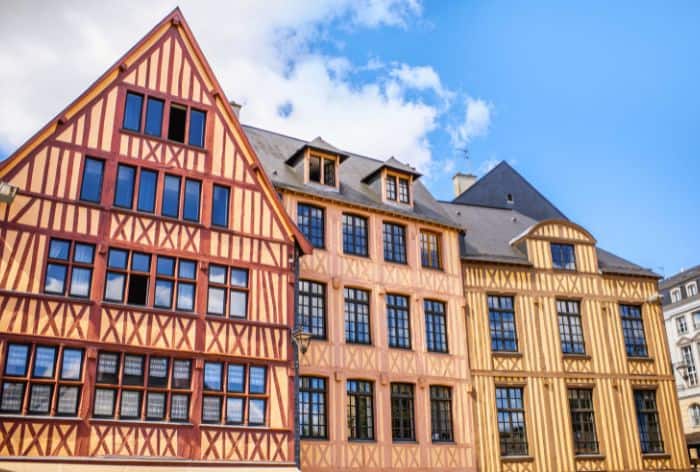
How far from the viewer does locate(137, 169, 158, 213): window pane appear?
1527 centimetres

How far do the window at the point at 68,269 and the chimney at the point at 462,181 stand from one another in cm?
1595

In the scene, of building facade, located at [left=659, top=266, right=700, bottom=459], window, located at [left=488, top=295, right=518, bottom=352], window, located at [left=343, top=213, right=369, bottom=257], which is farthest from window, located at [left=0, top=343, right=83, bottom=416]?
building facade, located at [left=659, top=266, right=700, bottom=459]

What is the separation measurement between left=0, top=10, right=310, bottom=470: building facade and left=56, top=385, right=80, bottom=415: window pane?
25mm

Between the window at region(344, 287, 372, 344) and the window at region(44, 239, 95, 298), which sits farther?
the window at region(344, 287, 372, 344)

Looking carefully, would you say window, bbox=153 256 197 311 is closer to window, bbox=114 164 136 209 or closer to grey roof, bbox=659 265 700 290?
window, bbox=114 164 136 209

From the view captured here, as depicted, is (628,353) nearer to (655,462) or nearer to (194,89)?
(655,462)

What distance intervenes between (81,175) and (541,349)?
13.0m

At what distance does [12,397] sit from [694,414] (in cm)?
3703

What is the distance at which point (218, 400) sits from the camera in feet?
48.4

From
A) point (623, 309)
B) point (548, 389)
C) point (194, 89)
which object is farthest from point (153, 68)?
point (623, 309)

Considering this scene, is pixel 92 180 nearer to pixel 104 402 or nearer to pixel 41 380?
pixel 41 380

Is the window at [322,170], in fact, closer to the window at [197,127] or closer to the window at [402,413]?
the window at [197,127]

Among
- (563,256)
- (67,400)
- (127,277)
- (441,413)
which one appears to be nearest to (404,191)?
(563,256)

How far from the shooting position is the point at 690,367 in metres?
40.7
